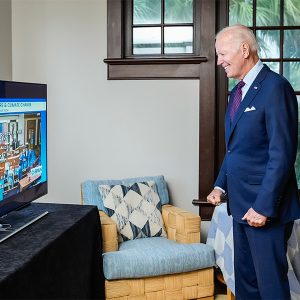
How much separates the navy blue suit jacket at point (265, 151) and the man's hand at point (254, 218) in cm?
2

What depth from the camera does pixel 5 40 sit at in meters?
3.85

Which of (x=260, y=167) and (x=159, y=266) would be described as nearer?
(x=260, y=167)

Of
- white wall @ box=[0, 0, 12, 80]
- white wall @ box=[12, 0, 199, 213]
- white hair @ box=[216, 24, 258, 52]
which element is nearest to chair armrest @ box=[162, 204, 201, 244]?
white wall @ box=[12, 0, 199, 213]

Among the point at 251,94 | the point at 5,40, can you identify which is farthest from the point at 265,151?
the point at 5,40

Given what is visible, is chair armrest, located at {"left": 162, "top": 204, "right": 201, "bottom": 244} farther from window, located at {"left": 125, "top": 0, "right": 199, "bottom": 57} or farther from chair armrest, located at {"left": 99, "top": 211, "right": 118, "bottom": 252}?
window, located at {"left": 125, "top": 0, "right": 199, "bottom": 57}

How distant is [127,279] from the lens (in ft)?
10.4

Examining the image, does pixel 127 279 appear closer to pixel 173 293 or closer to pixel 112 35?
pixel 173 293

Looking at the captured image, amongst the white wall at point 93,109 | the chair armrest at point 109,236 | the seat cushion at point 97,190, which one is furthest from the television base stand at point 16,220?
the white wall at point 93,109

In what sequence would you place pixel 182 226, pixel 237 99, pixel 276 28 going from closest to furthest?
pixel 237 99
pixel 182 226
pixel 276 28

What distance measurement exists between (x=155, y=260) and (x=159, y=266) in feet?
0.13

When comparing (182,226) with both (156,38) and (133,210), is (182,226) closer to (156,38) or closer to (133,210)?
(133,210)

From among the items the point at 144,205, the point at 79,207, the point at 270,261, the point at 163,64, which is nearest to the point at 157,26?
the point at 163,64

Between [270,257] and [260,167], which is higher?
[260,167]

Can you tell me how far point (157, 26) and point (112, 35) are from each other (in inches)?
12.5
